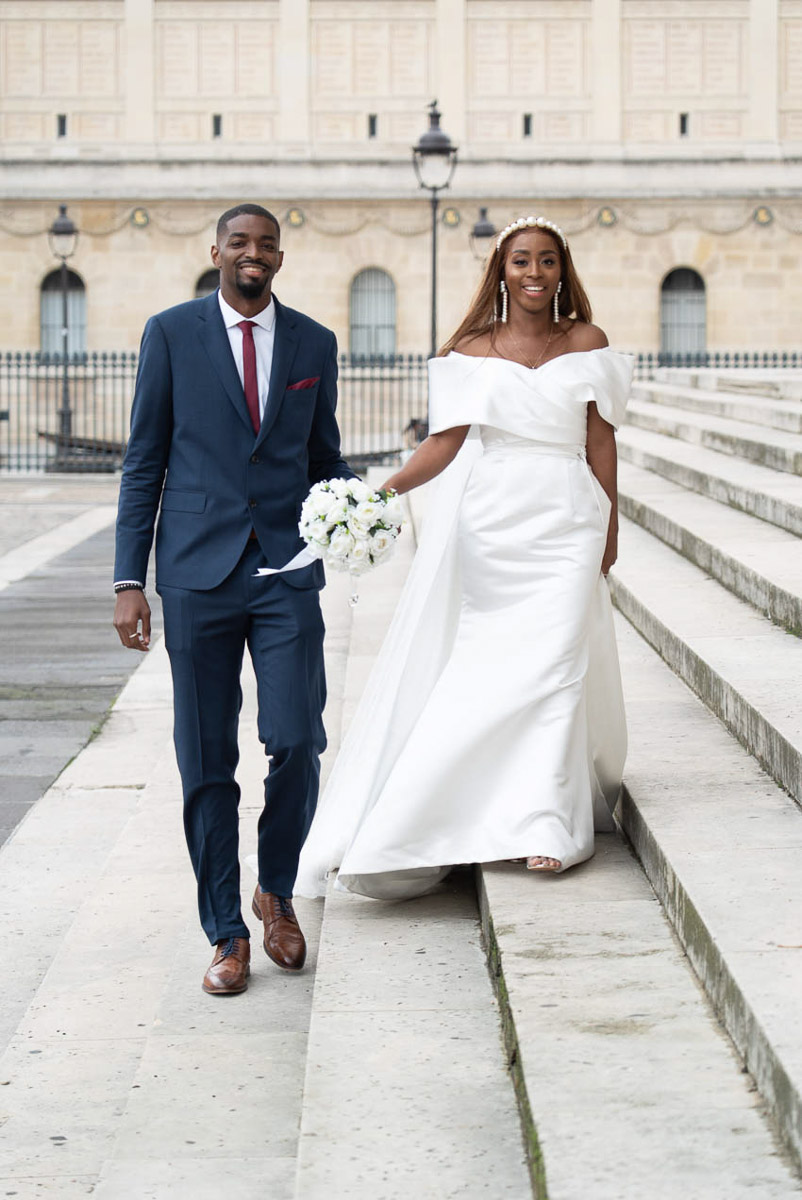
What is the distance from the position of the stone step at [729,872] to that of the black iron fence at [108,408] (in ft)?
70.9

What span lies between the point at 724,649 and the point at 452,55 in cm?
3510

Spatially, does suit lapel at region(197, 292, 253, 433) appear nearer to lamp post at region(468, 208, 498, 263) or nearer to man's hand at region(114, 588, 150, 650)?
man's hand at region(114, 588, 150, 650)

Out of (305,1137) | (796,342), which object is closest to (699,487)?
(305,1137)

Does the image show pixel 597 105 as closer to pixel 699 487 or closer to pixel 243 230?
pixel 699 487

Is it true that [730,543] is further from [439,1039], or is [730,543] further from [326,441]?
[439,1039]

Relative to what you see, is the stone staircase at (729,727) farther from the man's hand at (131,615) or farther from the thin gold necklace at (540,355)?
the man's hand at (131,615)

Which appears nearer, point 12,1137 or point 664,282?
point 12,1137

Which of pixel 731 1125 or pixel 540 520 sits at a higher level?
pixel 540 520

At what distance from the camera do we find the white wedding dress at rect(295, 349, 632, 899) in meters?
4.39

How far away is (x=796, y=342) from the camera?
38938 millimetres

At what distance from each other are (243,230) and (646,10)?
37.6 metres

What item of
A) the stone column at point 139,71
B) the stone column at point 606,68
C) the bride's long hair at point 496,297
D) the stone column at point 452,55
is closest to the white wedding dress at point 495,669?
the bride's long hair at point 496,297

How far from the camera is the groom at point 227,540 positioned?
4305 millimetres

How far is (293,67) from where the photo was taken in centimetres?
3900
